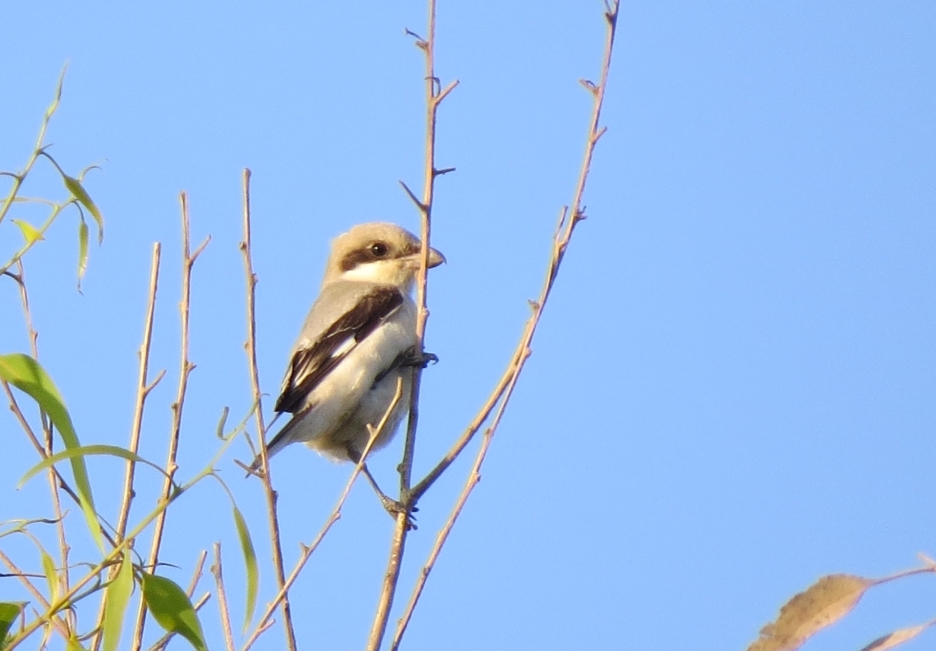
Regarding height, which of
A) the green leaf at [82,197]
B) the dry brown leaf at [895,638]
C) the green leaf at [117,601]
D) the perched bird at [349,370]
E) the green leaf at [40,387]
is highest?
the perched bird at [349,370]

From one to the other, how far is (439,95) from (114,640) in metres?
1.35

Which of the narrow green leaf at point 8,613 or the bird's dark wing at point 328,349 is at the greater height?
the bird's dark wing at point 328,349

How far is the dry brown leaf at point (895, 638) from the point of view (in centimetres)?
133

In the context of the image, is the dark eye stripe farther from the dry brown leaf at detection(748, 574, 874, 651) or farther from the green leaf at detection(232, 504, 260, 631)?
the dry brown leaf at detection(748, 574, 874, 651)

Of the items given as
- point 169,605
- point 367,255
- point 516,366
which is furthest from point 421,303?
point 367,255

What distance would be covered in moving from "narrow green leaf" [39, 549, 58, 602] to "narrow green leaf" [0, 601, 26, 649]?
9cm

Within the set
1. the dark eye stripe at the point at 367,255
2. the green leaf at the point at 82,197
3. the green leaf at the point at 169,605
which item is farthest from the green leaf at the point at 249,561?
the dark eye stripe at the point at 367,255

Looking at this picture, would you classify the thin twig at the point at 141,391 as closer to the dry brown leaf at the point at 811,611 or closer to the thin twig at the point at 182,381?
the thin twig at the point at 182,381

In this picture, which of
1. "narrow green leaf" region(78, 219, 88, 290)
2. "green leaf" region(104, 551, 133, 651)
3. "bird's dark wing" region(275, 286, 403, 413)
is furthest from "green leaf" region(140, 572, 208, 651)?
"bird's dark wing" region(275, 286, 403, 413)

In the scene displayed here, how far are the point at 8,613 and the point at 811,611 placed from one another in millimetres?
1024

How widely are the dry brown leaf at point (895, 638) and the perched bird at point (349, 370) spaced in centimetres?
312

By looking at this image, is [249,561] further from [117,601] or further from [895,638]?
[895,638]

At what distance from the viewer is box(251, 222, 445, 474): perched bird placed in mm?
4730

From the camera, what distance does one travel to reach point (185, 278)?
2.38m
